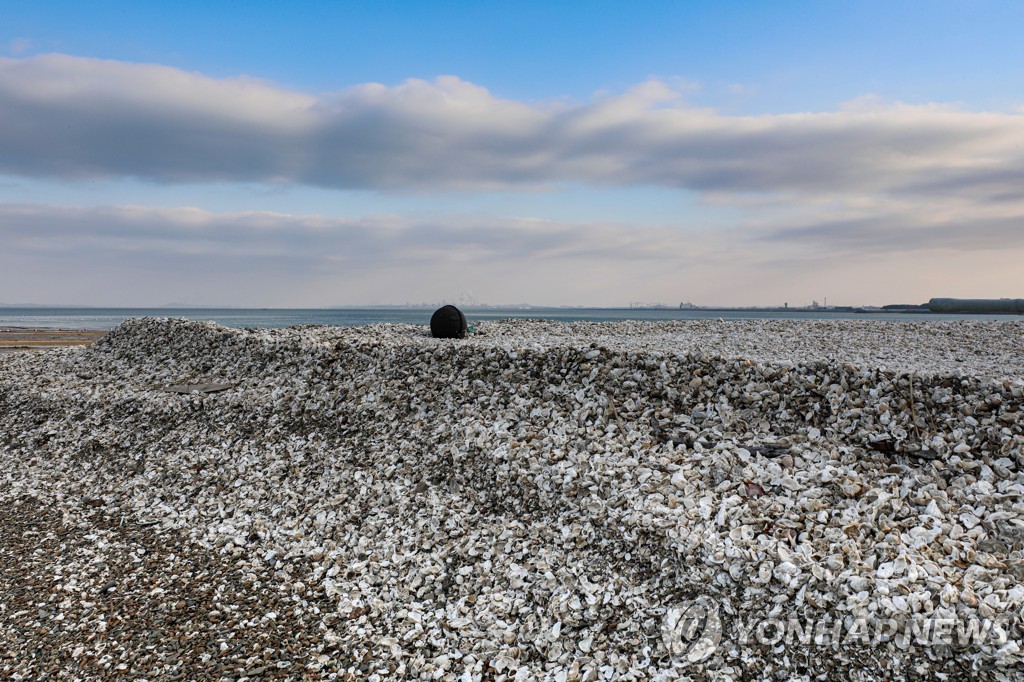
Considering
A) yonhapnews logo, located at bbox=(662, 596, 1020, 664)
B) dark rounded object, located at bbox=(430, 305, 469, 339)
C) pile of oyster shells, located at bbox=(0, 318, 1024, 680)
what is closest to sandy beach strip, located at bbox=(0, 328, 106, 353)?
dark rounded object, located at bbox=(430, 305, 469, 339)

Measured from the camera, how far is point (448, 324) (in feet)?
58.6

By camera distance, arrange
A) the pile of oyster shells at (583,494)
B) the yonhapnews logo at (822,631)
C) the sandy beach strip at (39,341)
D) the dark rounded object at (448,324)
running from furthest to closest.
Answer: the sandy beach strip at (39,341), the dark rounded object at (448,324), the pile of oyster shells at (583,494), the yonhapnews logo at (822,631)

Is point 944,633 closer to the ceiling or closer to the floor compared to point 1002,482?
closer to the floor

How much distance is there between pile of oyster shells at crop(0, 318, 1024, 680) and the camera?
548cm

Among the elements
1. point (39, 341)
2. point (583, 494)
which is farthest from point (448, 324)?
point (39, 341)

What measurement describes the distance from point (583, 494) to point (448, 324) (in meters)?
10.8

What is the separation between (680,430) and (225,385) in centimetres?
971

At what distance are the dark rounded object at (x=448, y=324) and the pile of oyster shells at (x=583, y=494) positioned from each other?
3917mm

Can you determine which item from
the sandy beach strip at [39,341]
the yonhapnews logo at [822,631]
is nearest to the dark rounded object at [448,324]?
the yonhapnews logo at [822,631]

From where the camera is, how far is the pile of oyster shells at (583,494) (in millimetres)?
5480

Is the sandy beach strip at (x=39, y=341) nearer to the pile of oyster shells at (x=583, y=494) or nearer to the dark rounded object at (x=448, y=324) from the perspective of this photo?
the dark rounded object at (x=448, y=324)

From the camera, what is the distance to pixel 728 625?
5504 mm

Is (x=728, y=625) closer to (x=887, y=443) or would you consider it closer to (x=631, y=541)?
→ (x=631, y=541)

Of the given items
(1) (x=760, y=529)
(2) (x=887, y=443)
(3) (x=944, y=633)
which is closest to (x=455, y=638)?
(1) (x=760, y=529)
